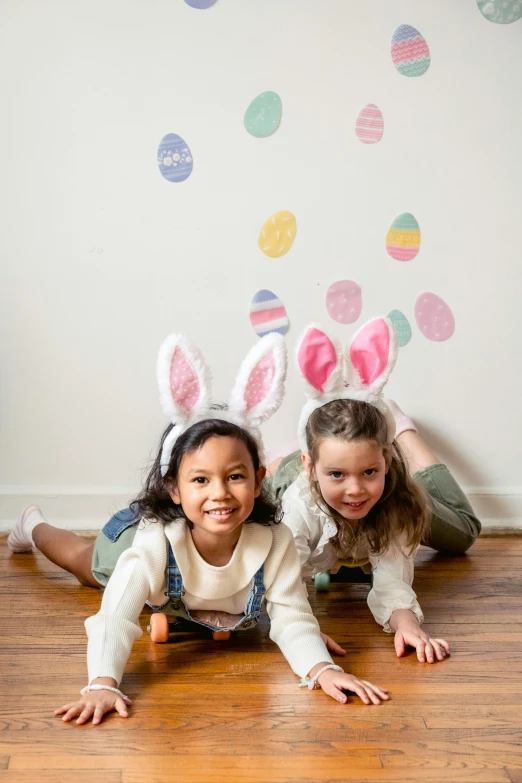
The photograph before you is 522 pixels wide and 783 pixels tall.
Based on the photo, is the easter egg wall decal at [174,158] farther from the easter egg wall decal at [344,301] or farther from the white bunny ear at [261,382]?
the white bunny ear at [261,382]

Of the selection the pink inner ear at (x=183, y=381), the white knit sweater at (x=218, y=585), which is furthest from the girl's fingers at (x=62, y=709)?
the pink inner ear at (x=183, y=381)

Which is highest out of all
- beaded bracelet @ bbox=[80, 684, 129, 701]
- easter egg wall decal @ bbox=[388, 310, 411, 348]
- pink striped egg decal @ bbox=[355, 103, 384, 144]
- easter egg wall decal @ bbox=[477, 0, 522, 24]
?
easter egg wall decal @ bbox=[477, 0, 522, 24]

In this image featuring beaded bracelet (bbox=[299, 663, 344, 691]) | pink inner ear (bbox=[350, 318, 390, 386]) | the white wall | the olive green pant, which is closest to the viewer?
beaded bracelet (bbox=[299, 663, 344, 691])

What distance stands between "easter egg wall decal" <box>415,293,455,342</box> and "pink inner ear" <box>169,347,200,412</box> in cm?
91

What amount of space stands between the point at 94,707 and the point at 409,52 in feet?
A: 5.29

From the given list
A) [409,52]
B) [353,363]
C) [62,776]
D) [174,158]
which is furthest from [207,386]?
[409,52]

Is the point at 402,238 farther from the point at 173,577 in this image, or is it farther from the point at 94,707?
the point at 94,707

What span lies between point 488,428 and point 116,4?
1.37 metres

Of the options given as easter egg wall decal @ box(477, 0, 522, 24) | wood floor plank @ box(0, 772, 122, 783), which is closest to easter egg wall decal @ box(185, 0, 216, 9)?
easter egg wall decal @ box(477, 0, 522, 24)

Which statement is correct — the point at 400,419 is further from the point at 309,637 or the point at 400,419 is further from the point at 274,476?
the point at 309,637

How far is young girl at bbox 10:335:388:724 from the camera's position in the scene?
1358 mm

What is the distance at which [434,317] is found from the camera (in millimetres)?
2170

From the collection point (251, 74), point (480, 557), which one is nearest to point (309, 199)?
point (251, 74)

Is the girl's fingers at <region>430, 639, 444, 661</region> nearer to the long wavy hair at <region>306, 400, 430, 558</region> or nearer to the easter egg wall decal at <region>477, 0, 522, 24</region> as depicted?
the long wavy hair at <region>306, 400, 430, 558</region>
